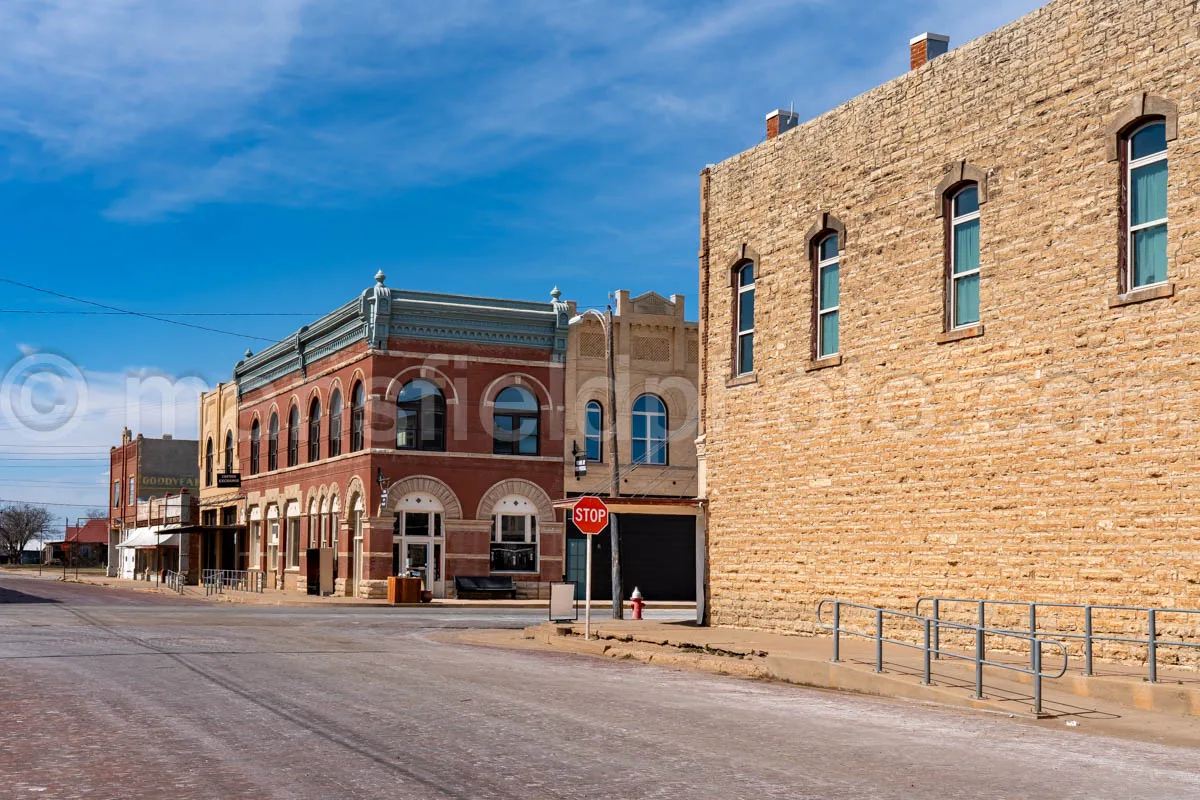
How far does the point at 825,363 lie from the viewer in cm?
2336

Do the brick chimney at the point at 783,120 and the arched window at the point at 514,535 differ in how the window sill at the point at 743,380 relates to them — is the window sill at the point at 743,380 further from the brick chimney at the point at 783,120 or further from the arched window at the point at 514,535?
the arched window at the point at 514,535

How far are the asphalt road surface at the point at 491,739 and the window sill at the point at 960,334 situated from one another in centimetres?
630

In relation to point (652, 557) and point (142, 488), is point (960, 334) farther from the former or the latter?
point (142, 488)

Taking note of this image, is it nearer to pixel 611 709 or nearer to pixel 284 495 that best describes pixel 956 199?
pixel 611 709

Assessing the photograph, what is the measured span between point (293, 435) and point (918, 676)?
42.2m

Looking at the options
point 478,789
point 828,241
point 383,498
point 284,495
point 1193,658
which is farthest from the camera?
point 284,495

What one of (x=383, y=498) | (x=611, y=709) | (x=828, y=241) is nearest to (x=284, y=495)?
(x=383, y=498)

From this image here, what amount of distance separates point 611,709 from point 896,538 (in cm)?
920

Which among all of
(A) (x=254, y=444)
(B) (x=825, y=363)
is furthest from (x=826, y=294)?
(A) (x=254, y=444)

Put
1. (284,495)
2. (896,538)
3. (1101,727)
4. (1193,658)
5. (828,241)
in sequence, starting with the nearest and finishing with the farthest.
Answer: (1101,727), (1193,658), (896,538), (828,241), (284,495)

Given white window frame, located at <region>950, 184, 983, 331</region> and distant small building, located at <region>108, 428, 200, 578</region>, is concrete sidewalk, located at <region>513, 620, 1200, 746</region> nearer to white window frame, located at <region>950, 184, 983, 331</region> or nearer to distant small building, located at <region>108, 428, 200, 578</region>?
white window frame, located at <region>950, 184, 983, 331</region>

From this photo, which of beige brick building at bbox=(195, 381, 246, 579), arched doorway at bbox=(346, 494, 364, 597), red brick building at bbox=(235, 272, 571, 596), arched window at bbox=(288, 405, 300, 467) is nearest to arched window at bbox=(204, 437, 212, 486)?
beige brick building at bbox=(195, 381, 246, 579)

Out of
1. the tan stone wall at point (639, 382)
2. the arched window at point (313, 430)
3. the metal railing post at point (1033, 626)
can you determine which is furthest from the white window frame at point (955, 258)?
the arched window at point (313, 430)

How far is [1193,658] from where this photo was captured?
16.5m
